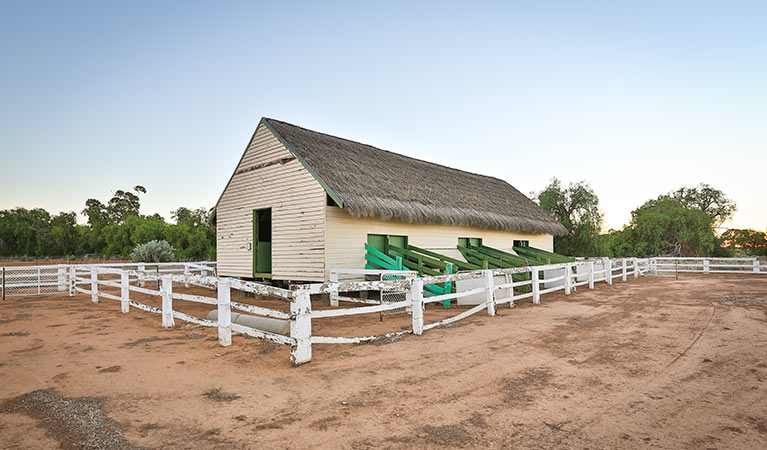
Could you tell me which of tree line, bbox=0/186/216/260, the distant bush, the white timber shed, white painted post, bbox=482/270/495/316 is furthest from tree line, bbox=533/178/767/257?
tree line, bbox=0/186/216/260

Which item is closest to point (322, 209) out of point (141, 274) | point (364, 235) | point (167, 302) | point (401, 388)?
point (364, 235)

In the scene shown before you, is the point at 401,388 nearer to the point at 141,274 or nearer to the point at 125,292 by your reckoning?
the point at 141,274

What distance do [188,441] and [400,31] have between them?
1748 centimetres

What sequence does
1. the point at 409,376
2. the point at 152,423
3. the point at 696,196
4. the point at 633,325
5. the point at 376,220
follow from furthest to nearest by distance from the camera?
the point at 696,196 < the point at 376,220 < the point at 633,325 < the point at 409,376 < the point at 152,423

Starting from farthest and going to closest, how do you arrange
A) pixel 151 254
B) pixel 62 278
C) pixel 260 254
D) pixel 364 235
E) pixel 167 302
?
1. pixel 151 254
2. pixel 260 254
3. pixel 62 278
4. pixel 364 235
5. pixel 167 302

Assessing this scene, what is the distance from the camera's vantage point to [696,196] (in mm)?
61062

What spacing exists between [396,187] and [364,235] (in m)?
2.77

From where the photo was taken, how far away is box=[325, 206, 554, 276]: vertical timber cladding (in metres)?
12.9

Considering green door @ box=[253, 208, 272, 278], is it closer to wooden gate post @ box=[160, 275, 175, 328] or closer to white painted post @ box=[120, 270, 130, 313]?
white painted post @ box=[120, 270, 130, 313]

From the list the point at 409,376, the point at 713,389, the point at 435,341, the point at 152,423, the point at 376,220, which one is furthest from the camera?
the point at 376,220

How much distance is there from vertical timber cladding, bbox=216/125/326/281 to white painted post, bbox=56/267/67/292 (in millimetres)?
5565

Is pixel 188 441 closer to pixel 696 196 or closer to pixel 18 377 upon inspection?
pixel 18 377

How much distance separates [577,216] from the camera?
3222 centimetres

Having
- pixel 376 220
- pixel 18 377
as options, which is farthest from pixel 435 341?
pixel 376 220
